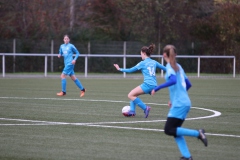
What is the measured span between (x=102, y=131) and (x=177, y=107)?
317cm

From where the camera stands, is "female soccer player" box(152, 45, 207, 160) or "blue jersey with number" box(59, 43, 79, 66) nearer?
"female soccer player" box(152, 45, 207, 160)

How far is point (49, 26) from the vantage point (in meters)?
43.6

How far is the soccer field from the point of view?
8.63 metres

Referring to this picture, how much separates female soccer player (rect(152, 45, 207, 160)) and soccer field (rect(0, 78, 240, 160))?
381 mm

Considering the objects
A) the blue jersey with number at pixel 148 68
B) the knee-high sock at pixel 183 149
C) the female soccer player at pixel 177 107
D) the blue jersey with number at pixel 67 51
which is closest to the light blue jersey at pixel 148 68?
the blue jersey with number at pixel 148 68

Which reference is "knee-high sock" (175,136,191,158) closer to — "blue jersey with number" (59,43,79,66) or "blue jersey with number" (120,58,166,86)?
"blue jersey with number" (120,58,166,86)

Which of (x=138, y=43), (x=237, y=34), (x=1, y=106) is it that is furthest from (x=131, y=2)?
(x=1, y=106)

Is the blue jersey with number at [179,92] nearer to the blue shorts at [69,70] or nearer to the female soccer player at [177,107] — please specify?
the female soccer player at [177,107]

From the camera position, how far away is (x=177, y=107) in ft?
26.5

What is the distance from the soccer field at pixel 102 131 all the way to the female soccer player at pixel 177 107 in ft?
1.25

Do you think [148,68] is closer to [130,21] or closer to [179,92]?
[179,92]

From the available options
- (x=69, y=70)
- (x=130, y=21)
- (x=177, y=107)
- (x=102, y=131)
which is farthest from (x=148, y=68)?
(x=130, y=21)

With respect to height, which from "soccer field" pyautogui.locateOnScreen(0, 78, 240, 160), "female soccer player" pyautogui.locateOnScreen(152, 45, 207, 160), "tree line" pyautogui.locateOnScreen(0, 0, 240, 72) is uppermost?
"tree line" pyautogui.locateOnScreen(0, 0, 240, 72)

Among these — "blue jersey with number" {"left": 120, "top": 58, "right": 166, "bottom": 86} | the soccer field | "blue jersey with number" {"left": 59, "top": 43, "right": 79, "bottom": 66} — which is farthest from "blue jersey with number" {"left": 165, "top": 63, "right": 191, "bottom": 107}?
"blue jersey with number" {"left": 59, "top": 43, "right": 79, "bottom": 66}
